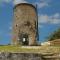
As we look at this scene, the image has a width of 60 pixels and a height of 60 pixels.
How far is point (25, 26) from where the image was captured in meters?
23.8

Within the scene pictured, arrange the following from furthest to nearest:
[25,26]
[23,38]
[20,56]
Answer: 1. [23,38]
2. [25,26]
3. [20,56]

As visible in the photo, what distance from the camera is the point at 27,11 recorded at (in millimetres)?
24109

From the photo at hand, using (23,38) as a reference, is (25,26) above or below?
above

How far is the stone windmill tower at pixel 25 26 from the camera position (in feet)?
78.0

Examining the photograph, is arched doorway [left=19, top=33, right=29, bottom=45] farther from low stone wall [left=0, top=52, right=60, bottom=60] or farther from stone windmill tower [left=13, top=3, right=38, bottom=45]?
low stone wall [left=0, top=52, right=60, bottom=60]

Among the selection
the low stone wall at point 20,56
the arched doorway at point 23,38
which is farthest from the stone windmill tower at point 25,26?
the low stone wall at point 20,56

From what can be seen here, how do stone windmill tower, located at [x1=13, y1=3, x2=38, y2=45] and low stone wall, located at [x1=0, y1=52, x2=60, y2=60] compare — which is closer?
low stone wall, located at [x1=0, y1=52, x2=60, y2=60]

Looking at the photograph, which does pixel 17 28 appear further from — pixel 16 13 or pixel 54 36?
pixel 54 36

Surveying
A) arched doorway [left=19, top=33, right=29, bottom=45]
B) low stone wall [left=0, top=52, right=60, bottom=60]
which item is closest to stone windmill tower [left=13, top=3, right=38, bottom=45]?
arched doorway [left=19, top=33, right=29, bottom=45]

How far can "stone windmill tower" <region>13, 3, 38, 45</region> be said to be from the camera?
23.8m

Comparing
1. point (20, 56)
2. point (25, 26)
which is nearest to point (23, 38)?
point (25, 26)

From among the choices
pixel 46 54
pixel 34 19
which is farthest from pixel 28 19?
pixel 46 54

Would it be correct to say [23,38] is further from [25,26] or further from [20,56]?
[20,56]

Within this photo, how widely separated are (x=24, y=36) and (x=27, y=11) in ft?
8.12
